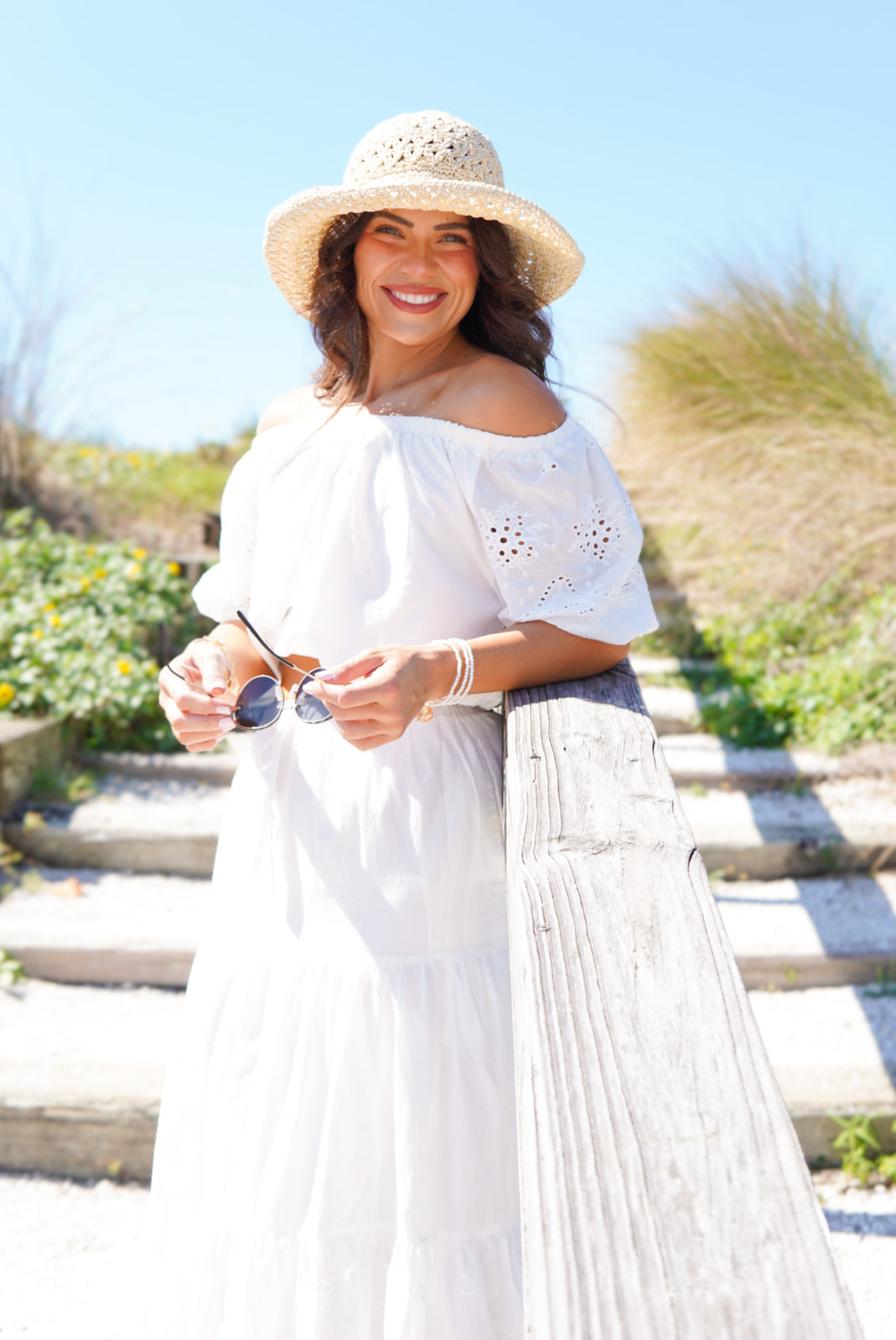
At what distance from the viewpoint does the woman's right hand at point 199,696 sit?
55.9 inches

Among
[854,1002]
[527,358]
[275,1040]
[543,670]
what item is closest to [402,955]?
[275,1040]

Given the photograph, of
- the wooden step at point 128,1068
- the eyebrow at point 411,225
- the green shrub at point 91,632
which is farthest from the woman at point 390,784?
the green shrub at point 91,632

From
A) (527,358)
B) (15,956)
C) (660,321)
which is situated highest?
(660,321)

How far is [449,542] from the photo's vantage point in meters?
1.49

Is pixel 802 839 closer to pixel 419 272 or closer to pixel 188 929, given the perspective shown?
pixel 188 929

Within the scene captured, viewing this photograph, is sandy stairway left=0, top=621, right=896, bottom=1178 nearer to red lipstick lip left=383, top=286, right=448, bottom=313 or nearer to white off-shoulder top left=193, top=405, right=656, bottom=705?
white off-shoulder top left=193, top=405, right=656, bottom=705

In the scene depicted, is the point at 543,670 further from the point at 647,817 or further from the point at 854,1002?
the point at 854,1002

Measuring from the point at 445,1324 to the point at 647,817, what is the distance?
0.78 meters

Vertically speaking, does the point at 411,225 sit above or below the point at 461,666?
above

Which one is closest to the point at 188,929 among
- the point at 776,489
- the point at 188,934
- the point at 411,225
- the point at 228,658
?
the point at 188,934

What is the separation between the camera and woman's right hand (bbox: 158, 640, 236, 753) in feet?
4.66

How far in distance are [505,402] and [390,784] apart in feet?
1.92

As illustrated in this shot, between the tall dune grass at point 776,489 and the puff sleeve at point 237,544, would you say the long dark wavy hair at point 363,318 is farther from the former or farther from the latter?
the tall dune grass at point 776,489

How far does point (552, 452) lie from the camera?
1464 millimetres
